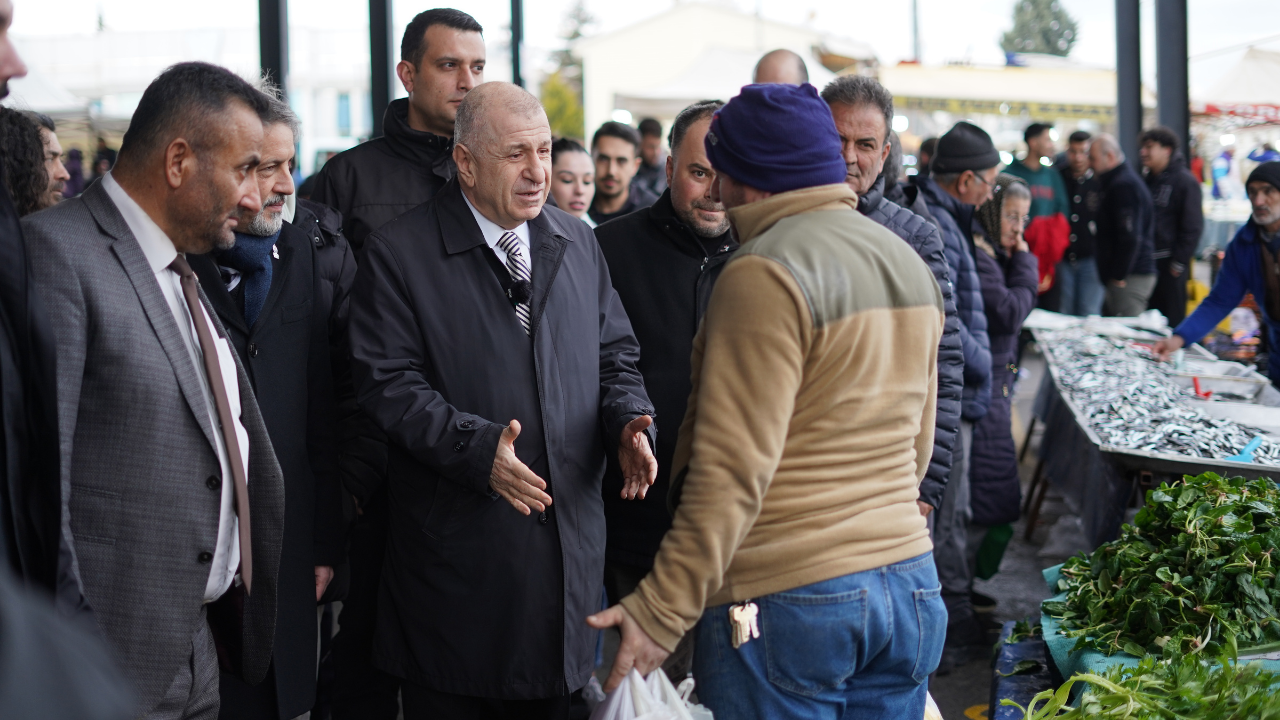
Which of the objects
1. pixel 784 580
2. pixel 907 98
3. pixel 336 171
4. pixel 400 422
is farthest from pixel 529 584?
pixel 907 98

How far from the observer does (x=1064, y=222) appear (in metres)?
10.0

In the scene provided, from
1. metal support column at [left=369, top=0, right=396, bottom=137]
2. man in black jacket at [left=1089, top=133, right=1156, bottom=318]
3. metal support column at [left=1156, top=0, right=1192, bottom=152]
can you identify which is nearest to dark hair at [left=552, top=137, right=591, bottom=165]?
metal support column at [left=369, top=0, right=396, bottom=137]

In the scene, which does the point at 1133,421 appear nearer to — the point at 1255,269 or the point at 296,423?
the point at 1255,269

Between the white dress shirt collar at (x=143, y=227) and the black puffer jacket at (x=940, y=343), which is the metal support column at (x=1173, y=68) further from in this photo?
the white dress shirt collar at (x=143, y=227)

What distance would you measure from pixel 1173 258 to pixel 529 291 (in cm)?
887

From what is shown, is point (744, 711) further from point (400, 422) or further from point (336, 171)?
point (336, 171)

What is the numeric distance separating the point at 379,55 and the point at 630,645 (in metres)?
6.12

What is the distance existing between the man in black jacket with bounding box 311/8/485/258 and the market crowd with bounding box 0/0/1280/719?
0.01 m

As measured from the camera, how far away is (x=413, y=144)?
3.63 m

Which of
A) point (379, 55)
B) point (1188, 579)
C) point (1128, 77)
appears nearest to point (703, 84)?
point (1128, 77)

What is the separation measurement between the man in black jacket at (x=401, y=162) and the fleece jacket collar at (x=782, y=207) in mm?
1596

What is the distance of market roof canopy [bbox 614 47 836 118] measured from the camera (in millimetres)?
13828

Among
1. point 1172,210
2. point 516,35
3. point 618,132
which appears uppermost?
point 516,35

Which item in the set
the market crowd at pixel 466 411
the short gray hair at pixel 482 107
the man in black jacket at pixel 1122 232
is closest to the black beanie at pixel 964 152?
the market crowd at pixel 466 411
